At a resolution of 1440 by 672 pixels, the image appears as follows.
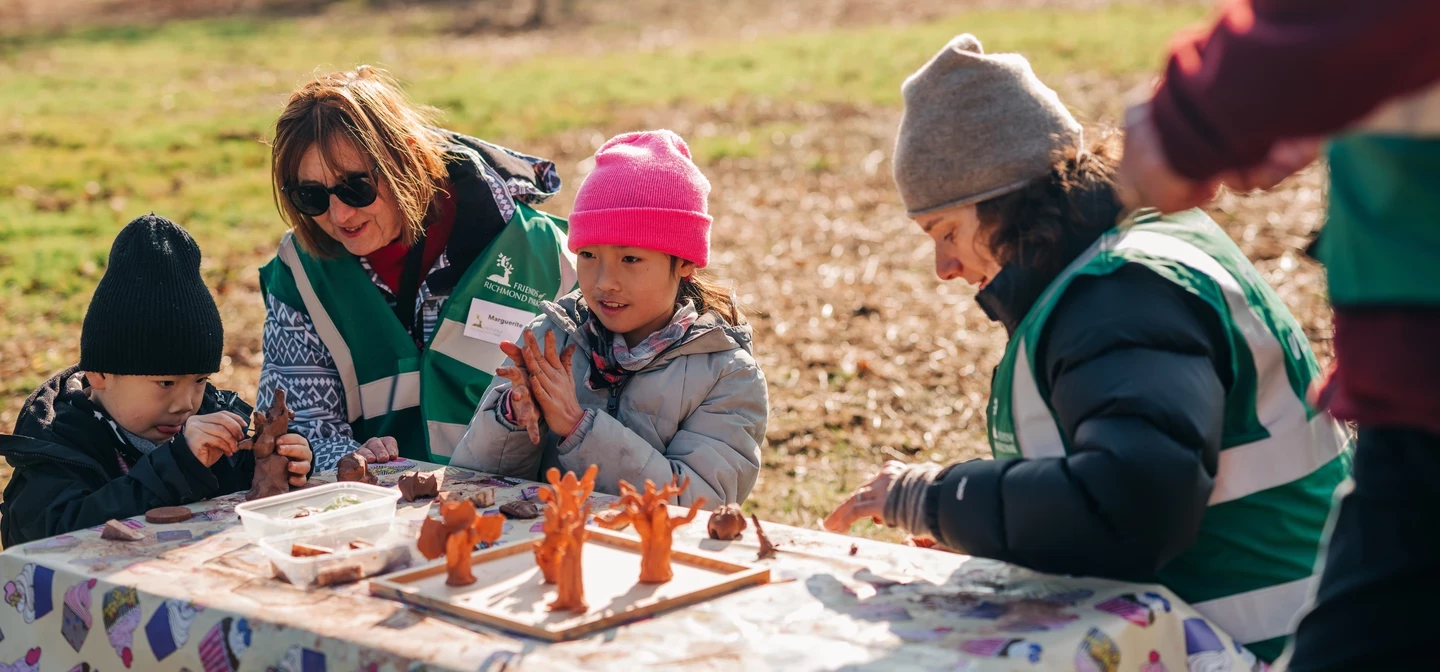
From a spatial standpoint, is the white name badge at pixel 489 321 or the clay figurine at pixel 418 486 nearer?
the clay figurine at pixel 418 486

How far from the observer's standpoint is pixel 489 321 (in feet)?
13.7

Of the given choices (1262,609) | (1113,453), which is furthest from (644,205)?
(1262,609)

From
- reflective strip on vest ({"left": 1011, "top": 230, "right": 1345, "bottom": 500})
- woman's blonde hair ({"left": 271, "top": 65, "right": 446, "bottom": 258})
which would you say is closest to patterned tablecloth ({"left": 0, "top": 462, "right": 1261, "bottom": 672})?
reflective strip on vest ({"left": 1011, "top": 230, "right": 1345, "bottom": 500})

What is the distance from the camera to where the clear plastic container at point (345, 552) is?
8.14ft

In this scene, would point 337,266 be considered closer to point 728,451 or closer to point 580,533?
point 728,451

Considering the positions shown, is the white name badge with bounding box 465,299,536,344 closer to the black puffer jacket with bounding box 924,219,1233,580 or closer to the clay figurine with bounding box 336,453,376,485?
the clay figurine with bounding box 336,453,376,485

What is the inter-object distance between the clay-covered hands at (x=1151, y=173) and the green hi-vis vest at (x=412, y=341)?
2.63 m

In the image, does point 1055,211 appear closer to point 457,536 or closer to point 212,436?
point 457,536

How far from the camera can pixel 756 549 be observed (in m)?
2.60

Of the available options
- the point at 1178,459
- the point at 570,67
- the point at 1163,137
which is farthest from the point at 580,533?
the point at 570,67

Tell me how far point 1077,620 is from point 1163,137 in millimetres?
776

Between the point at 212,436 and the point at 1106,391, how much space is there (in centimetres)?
203

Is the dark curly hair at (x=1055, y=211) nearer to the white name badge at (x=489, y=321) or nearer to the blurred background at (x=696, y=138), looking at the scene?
Result: the blurred background at (x=696, y=138)

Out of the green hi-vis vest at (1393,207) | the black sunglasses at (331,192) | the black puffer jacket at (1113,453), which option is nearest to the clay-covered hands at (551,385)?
the black sunglasses at (331,192)
